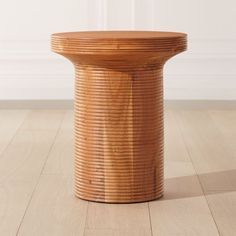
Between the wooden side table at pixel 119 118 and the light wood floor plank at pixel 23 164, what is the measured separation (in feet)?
0.80

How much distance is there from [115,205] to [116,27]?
2.21 meters

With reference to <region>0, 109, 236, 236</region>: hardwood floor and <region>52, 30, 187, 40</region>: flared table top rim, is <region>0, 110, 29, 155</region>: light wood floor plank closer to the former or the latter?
<region>0, 109, 236, 236</region>: hardwood floor

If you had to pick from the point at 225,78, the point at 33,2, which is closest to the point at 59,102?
the point at 33,2

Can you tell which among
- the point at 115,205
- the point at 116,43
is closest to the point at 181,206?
the point at 115,205

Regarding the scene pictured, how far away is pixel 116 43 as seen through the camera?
8.13 feet

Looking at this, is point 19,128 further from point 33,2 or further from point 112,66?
point 112,66

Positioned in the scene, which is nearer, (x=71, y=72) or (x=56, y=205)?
(x=56, y=205)

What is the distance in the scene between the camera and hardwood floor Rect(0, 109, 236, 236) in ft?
7.98

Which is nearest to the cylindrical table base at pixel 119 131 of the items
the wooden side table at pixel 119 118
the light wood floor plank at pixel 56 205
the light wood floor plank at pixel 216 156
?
the wooden side table at pixel 119 118

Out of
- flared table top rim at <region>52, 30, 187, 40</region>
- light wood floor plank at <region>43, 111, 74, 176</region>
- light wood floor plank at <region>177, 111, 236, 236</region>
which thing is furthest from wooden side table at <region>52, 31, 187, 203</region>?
light wood floor plank at <region>43, 111, 74, 176</region>

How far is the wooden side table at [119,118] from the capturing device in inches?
101

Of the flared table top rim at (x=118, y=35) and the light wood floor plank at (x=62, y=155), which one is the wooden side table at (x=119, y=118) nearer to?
the flared table top rim at (x=118, y=35)

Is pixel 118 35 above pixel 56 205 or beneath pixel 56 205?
above

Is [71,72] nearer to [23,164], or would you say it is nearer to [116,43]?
[23,164]
